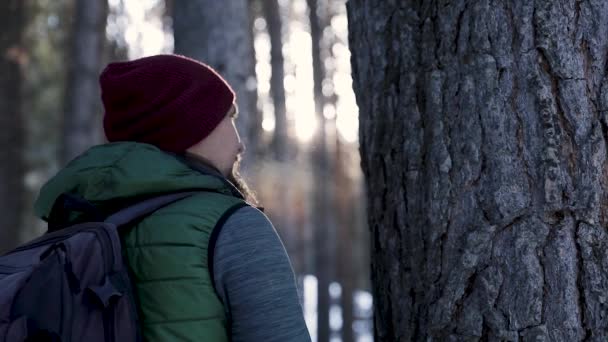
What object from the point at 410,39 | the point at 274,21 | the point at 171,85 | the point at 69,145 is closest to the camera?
the point at 171,85

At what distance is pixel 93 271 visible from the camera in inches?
74.0

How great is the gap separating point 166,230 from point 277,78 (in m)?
17.5

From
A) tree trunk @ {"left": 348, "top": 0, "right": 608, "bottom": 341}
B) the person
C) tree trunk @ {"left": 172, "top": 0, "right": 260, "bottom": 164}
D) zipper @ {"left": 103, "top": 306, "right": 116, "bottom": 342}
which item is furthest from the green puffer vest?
tree trunk @ {"left": 172, "top": 0, "right": 260, "bottom": 164}

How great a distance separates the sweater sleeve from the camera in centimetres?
199

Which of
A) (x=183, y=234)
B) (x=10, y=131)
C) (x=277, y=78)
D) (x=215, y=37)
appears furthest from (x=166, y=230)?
(x=277, y=78)

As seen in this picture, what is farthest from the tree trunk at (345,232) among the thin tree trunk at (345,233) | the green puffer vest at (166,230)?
the green puffer vest at (166,230)

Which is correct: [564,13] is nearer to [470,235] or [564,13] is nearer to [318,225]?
[470,235]

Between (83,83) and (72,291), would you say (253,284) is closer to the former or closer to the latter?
(72,291)

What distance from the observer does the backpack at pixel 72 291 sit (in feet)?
5.90

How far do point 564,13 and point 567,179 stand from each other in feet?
1.50

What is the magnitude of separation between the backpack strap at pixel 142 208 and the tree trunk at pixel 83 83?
885 cm

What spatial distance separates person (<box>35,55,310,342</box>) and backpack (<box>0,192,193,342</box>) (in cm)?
8

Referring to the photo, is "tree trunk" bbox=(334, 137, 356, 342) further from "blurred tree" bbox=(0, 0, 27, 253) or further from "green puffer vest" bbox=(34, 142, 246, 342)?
"green puffer vest" bbox=(34, 142, 246, 342)

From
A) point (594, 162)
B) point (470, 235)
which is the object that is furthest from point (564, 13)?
point (470, 235)
